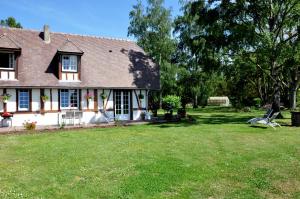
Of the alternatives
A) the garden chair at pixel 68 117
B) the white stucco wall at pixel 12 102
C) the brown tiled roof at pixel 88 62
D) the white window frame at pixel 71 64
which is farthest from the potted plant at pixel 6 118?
the white window frame at pixel 71 64

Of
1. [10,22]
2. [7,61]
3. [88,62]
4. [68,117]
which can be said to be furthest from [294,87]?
[10,22]

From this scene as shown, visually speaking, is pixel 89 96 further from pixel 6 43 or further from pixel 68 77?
pixel 6 43

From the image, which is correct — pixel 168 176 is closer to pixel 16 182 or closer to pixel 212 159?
pixel 212 159

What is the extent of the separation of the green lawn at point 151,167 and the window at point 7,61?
6805 millimetres

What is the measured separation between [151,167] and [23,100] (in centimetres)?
1409

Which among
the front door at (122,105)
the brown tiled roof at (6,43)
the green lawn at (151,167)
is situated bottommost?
the green lawn at (151,167)

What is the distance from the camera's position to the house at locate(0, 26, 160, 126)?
21.4m

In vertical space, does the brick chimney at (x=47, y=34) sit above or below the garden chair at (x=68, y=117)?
above

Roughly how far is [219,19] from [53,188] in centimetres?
2061

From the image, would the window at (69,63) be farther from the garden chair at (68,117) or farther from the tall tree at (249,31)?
the tall tree at (249,31)

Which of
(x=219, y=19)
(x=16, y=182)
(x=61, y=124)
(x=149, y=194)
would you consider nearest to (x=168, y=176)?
(x=149, y=194)

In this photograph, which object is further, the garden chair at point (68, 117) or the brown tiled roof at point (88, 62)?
the brown tiled roof at point (88, 62)

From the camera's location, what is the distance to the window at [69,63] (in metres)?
23.2

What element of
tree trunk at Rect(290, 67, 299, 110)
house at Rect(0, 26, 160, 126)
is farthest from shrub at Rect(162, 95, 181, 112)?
tree trunk at Rect(290, 67, 299, 110)
